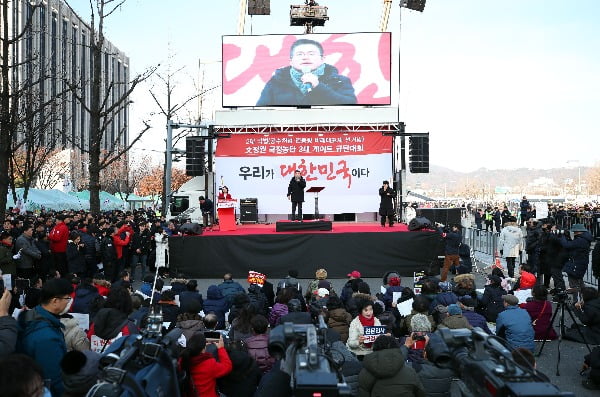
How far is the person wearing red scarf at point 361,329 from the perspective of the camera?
21.4ft

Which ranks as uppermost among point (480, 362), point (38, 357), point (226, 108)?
point (226, 108)

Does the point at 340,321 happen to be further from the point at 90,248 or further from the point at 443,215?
the point at 443,215

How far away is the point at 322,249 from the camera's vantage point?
51.6 feet

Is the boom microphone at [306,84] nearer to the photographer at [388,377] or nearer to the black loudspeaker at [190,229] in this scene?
the black loudspeaker at [190,229]

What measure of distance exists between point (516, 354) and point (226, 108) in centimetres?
1898

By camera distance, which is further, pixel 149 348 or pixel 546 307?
pixel 546 307

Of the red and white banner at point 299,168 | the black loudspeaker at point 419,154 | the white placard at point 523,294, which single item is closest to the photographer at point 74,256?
the red and white banner at point 299,168

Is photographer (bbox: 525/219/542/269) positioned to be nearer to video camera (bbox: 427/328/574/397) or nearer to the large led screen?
the large led screen

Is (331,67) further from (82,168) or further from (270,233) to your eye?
(82,168)

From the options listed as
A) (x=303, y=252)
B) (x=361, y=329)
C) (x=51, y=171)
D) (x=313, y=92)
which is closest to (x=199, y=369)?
(x=361, y=329)

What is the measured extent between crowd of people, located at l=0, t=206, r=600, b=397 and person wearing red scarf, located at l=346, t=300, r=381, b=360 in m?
0.01

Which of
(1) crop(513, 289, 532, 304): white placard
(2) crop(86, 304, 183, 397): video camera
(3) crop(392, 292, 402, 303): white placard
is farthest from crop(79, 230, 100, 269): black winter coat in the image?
(2) crop(86, 304, 183, 397): video camera

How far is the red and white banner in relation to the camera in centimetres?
2045

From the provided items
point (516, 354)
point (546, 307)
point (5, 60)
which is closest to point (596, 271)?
point (546, 307)
